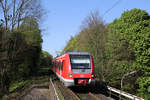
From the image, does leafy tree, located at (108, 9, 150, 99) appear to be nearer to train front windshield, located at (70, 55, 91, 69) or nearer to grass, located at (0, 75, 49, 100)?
train front windshield, located at (70, 55, 91, 69)

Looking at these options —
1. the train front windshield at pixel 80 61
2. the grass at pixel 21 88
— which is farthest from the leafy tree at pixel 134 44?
the grass at pixel 21 88

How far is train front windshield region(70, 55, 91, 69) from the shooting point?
11.3 meters

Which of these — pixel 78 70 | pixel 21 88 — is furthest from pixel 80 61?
pixel 21 88

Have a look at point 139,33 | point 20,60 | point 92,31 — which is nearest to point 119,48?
point 139,33

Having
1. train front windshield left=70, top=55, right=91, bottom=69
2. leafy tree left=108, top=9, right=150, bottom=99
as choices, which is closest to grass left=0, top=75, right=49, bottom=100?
train front windshield left=70, top=55, right=91, bottom=69

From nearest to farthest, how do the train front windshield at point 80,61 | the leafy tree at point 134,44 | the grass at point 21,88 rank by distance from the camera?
the train front windshield at point 80,61
the grass at point 21,88
the leafy tree at point 134,44

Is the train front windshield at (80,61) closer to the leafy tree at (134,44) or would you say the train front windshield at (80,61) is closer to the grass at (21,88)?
the leafy tree at (134,44)

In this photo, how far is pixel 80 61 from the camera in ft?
37.6

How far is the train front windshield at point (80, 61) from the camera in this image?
11.3 meters

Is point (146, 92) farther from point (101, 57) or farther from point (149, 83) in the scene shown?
point (101, 57)

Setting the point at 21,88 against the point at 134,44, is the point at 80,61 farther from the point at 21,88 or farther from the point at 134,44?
the point at 21,88

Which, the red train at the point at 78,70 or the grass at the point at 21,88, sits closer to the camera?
the red train at the point at 78,70

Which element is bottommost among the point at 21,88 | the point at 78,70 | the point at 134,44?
the point at 21,88

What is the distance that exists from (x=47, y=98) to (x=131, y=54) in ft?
29.0
